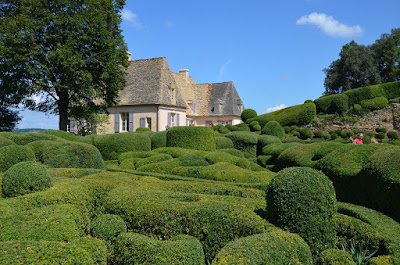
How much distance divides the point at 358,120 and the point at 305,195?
23172 mm

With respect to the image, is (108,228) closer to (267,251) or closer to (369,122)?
(267,251)

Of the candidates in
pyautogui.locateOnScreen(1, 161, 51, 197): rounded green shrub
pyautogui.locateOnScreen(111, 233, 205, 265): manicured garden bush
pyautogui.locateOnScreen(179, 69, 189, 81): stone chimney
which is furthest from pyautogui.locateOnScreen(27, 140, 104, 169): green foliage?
pyautogui.locateOnScreen(179, 69, 189, 81): stone chimney

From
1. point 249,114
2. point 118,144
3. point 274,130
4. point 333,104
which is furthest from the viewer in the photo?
point 249,114

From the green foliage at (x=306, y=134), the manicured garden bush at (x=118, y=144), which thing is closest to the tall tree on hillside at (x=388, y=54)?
the green foliage at (x=306, y=134)

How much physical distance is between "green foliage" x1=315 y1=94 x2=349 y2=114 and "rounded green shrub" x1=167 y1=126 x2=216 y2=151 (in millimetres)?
15156

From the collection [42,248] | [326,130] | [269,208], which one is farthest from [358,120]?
[42,248]

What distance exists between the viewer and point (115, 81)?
25.2m

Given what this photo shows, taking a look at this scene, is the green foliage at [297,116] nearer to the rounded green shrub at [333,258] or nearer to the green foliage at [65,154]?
the green foliage at [65,154]

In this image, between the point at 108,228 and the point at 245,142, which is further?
the point at 245,142

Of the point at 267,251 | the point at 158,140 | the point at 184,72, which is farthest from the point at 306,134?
the point at 184,72

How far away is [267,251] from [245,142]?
1415 cm

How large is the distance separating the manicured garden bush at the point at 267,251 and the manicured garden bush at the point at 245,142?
44.5 feet

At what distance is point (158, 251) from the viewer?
13.5 ft

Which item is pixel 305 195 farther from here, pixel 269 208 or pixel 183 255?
pixel 183 255
